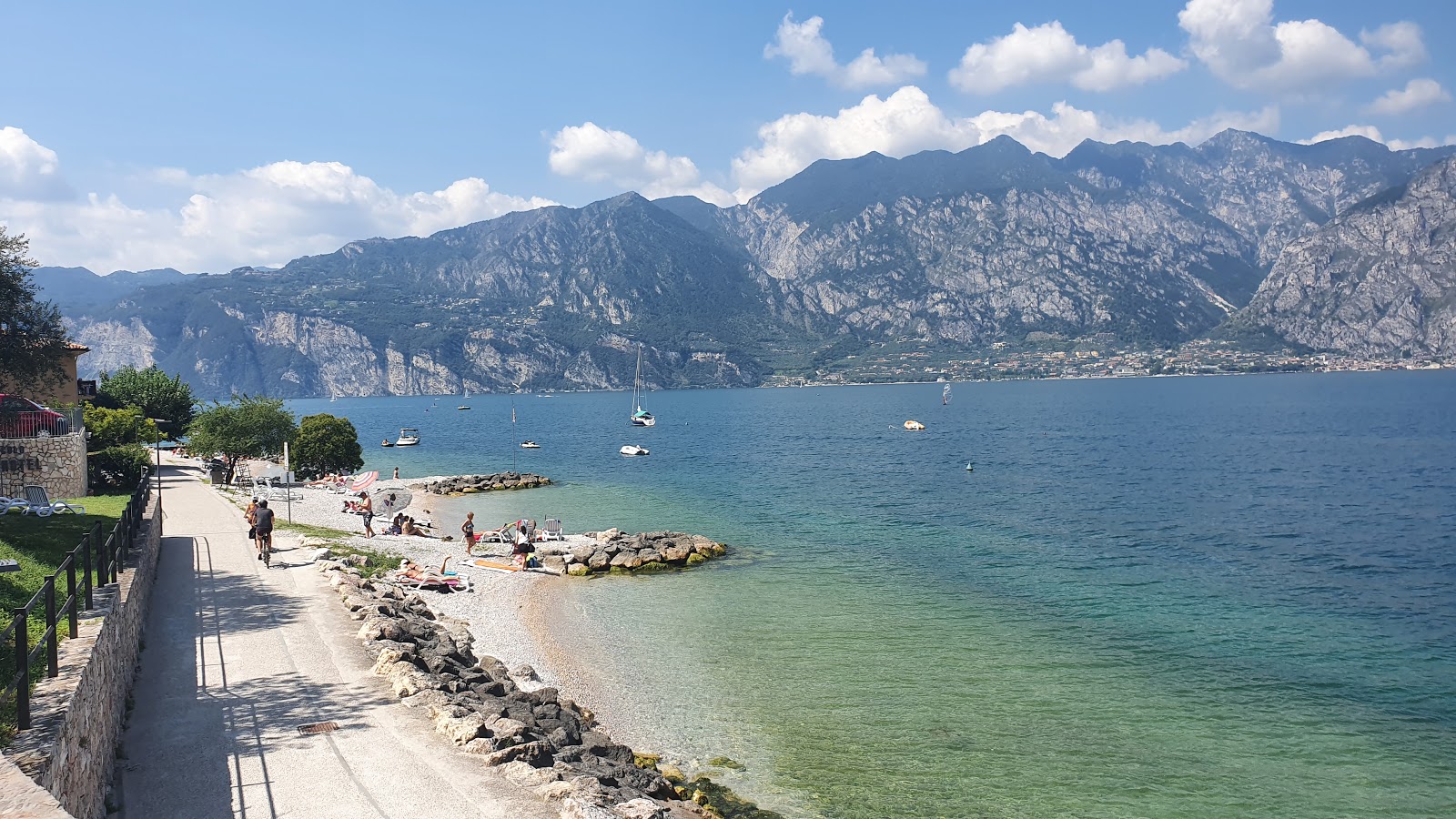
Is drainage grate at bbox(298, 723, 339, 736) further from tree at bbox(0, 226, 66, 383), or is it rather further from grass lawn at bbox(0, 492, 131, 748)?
tree at bbox(0, 226, 66, 383)

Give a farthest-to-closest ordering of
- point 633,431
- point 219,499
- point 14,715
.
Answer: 1. point 633,431
2. point 219,499
3. point 14,715

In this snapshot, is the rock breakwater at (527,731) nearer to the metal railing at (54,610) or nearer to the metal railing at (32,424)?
the metal railing at (54,610)

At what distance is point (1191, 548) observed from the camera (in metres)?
39.1

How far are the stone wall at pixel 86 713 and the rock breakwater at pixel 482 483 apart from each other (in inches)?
2023

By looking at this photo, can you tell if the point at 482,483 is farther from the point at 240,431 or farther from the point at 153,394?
the point at 153,394

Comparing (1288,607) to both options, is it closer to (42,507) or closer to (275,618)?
(275,618)

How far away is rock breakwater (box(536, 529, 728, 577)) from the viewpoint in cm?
3650

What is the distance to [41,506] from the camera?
26125 millimetres

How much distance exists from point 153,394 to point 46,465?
4146cm

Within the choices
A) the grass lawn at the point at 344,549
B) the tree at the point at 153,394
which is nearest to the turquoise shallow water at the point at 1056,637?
the grass lawn at the point at 344,549

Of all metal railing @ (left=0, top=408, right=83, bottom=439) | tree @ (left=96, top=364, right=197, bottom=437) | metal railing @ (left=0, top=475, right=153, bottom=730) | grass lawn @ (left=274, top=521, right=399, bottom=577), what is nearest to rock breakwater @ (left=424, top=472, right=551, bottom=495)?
tree @ (left=96, top=364, right=197, bottom=437)

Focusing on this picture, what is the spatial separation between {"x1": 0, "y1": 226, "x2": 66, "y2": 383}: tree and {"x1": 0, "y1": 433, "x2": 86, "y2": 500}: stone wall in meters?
5.38

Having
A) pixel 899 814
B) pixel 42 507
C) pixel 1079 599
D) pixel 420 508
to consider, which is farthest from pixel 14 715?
pixel 420 508

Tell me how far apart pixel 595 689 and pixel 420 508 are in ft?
131
